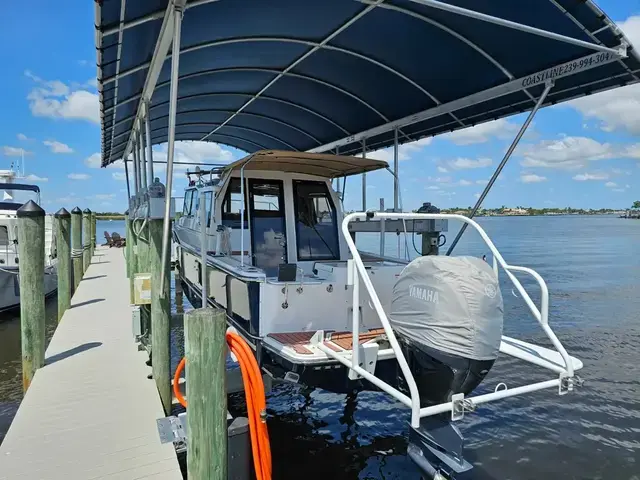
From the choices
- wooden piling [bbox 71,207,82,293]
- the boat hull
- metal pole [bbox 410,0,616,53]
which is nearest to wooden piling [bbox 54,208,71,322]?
wooden piling [bbox 71,207,82,293]

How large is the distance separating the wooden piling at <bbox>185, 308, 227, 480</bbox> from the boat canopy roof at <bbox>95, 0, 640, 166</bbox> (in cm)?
267

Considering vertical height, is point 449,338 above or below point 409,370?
above

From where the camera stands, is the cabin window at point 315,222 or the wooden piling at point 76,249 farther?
the wooden piling at point 76,249

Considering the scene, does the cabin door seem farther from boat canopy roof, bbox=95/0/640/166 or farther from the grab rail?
the grab rail

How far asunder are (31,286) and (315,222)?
3835 mm

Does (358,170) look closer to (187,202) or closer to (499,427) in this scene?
(499,427)

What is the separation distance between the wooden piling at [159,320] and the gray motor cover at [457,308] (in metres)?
2.91

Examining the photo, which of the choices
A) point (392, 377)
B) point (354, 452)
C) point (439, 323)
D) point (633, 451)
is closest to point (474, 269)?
point (439, 323)

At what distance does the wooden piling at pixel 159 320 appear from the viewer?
5.52 meters

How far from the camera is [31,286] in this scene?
20.7 ft

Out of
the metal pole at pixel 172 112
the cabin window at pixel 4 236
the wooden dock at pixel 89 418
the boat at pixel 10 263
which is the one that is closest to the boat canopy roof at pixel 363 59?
the metal pole at pixel 172 112

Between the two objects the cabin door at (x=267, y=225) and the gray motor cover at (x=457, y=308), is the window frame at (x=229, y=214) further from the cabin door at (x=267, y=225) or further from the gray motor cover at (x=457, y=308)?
the gray motor cover at (x=457, y=308)

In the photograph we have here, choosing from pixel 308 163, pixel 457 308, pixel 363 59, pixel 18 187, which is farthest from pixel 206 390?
pixel 18 187

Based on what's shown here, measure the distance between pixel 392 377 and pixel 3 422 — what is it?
5886mm
